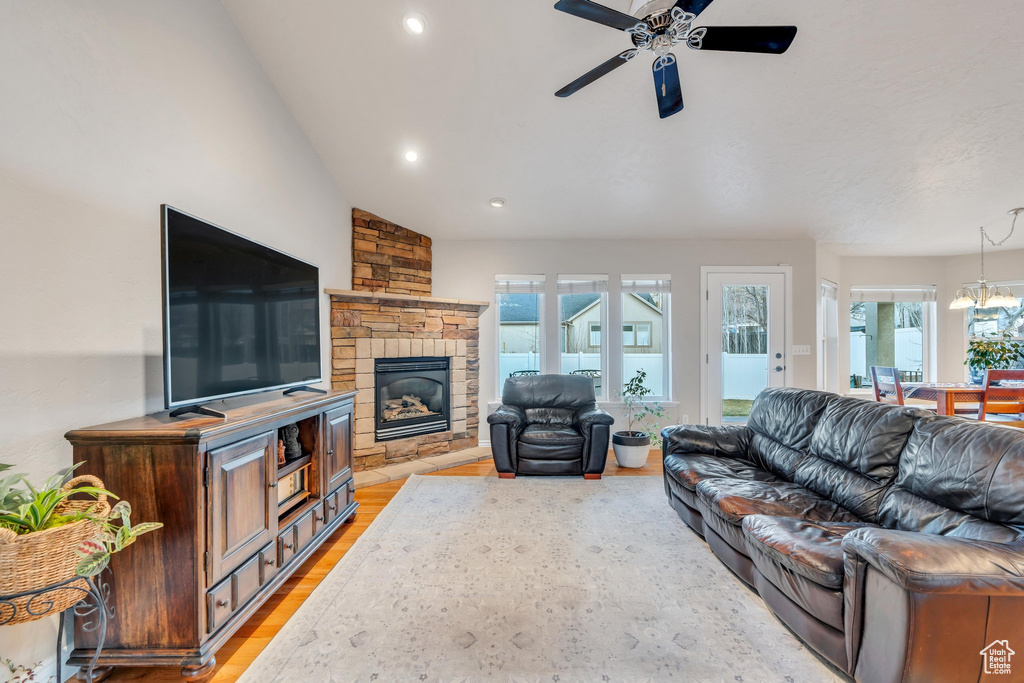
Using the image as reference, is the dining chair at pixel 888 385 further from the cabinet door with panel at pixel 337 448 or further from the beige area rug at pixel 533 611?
the cabinet door with panel at pixel 337 448

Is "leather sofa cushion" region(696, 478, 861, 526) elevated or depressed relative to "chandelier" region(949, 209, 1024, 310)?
depressed

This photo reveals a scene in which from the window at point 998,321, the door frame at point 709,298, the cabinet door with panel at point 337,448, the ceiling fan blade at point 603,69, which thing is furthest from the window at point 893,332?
the cabinet door with panel at point 337,448

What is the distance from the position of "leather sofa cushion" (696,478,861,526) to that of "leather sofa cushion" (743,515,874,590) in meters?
0.14

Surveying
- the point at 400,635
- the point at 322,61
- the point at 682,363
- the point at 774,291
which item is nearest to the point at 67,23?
the point at 322,61

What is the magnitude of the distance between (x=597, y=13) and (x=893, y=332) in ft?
22.3

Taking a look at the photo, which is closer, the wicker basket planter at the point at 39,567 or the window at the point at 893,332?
the wicker basket planter at the point at 39,567

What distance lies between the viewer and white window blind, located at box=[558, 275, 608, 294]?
4.96m

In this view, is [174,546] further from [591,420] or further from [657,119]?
[657,119]

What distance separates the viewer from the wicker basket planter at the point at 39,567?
3.46 feet

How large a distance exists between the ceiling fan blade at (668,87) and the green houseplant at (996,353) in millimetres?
5754

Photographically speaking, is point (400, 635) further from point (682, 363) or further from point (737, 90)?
point (682, 363)

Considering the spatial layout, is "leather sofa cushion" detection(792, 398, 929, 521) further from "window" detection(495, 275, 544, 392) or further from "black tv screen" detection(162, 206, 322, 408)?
"black tv screen" detection(162, 206, 322, 408)

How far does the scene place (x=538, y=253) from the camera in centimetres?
498
